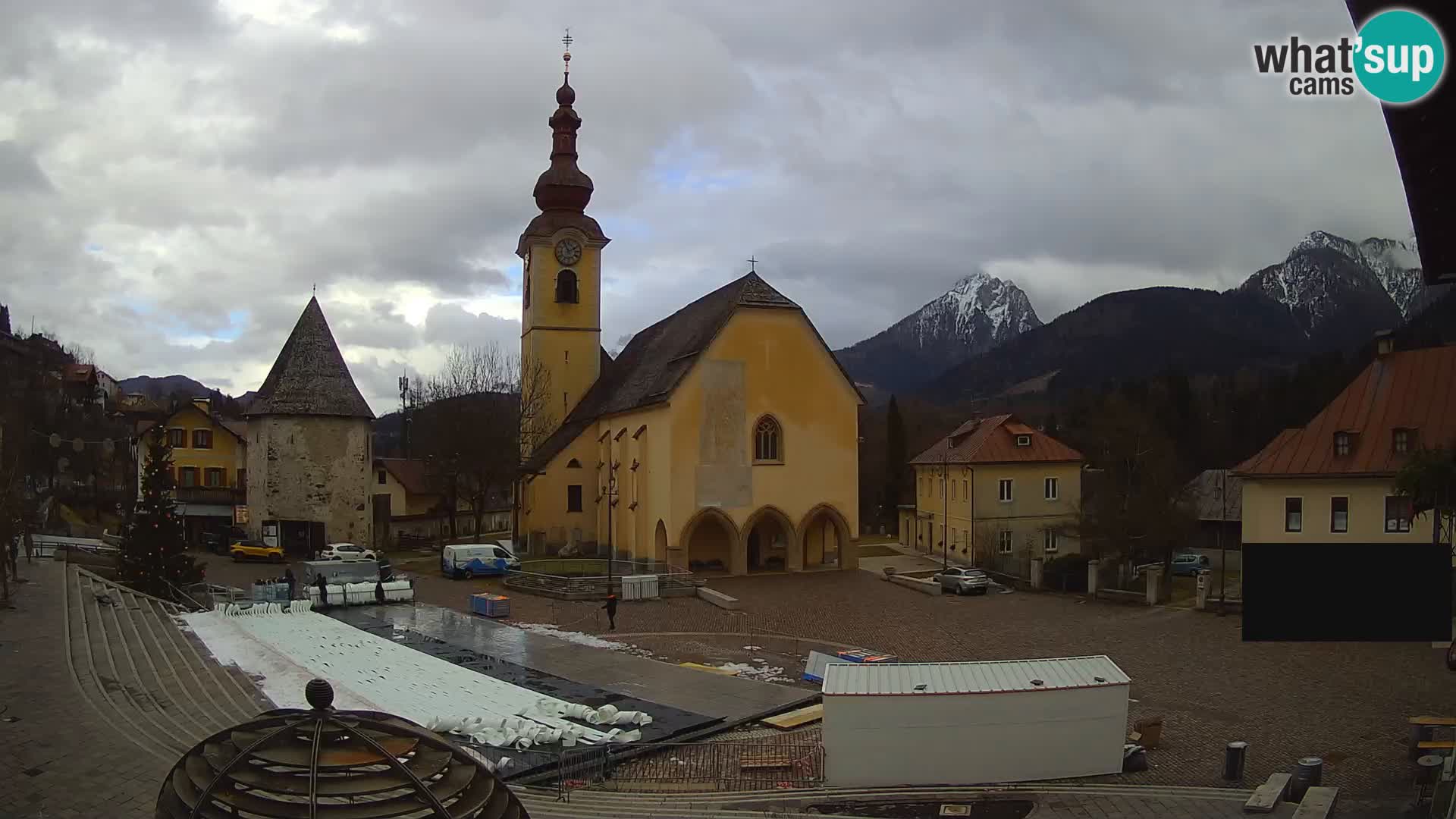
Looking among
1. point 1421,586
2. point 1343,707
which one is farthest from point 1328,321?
point 1343,707

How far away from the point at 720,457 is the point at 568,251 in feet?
51.3

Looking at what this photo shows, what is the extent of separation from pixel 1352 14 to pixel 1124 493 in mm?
34290

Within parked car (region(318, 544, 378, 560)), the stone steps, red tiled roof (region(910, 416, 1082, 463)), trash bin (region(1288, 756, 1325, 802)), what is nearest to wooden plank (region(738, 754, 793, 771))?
trash bin (region(1288, 756, 1325, 802))

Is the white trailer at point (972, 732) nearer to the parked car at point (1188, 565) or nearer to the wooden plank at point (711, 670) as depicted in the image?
the wooden plank at point (711, 670)

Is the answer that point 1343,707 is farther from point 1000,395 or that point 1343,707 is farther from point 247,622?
point 1000,395

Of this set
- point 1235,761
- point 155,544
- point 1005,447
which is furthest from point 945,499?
point 1235,761

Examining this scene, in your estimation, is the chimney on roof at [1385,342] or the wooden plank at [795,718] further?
the chimney on roof at [1385,342]

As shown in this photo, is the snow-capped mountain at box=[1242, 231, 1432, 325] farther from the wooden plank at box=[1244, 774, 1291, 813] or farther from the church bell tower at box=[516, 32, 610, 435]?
the wooden plank at box=[1244, 774, 1291, 813]

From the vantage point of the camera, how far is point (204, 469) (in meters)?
50.1

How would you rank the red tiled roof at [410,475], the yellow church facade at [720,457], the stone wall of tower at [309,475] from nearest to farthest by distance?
the yellow church facade at [720,457]
the stone wall of tower at [309,475]
the red tiled roof at [410,475]

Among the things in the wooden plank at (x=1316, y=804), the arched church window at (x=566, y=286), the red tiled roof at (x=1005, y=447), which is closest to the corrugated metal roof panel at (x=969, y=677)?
the wooden plank at (x=1316, y=804)

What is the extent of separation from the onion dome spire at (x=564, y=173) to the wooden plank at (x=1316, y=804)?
137ft

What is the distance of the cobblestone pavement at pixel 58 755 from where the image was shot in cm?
993

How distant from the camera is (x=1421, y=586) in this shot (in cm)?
2362
